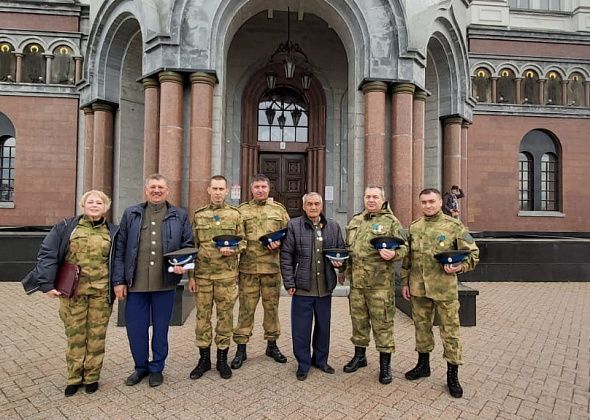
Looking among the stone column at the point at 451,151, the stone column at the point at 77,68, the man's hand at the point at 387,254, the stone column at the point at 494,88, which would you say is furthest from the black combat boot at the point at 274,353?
the stone column at the point at 494,88

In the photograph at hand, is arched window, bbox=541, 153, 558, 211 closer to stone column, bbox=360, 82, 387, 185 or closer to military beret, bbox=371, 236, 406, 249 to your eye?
stone column, bbox=360, 82, 387, 185

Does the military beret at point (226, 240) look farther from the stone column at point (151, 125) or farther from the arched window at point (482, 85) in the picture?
the arched window at point (482, 85)

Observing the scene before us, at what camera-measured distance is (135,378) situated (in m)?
3.53

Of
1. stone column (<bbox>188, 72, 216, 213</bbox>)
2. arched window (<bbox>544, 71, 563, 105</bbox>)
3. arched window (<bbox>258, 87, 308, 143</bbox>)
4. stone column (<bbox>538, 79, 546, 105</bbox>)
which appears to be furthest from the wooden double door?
arched window (<bbox>544, 71, 563, 105</bbox>)

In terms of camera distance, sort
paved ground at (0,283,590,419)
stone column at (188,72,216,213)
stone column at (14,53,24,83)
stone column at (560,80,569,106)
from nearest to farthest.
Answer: paved ground at (0,283,590,419) → stone column at (188,72,216,213) → stone column at (14,53,24,83) → stone column at (560,80,569,106)

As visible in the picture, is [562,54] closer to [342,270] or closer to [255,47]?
[255,47]

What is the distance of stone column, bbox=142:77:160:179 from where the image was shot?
295 inches

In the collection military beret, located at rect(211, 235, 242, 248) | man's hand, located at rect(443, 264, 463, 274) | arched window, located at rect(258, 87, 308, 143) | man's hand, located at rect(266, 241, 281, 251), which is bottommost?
man's hand, located at rect(443, 264, 463, 274)

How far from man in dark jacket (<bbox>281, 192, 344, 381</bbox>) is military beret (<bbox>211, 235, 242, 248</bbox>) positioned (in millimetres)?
514

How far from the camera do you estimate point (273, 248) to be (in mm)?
3842

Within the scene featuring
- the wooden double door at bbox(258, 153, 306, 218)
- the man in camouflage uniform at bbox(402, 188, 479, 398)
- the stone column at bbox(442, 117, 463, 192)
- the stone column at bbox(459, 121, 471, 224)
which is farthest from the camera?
the wooden double door at bbox(258, 153, 306, 218)

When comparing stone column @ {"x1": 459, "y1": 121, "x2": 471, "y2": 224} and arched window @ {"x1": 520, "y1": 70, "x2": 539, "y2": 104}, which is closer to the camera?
stone column @ {"x1": 459, "y1": 121, "x2": 471, "y2": 224}

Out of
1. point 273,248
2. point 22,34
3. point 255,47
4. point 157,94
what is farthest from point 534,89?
point 22,34

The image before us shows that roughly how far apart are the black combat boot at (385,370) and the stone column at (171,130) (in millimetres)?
4733
